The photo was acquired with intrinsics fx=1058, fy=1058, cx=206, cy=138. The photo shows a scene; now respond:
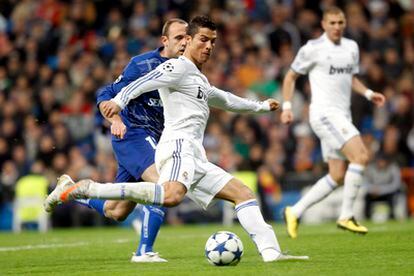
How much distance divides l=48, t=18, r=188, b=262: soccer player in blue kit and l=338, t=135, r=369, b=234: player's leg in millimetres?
3171

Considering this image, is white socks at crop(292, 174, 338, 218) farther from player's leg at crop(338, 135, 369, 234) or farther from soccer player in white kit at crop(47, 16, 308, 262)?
soccer player in white kit at crop(47, 16, 308, 262)

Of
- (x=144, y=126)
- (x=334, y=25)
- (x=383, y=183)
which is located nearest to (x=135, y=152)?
(x=144, y=126)

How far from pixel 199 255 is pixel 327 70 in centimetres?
363

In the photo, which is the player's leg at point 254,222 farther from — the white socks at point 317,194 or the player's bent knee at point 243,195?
the white socks at point 317,194

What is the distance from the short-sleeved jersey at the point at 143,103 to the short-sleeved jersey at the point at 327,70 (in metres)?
A: 3.34

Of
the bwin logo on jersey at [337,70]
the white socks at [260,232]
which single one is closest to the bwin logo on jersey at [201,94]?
the white socks at [260,232]

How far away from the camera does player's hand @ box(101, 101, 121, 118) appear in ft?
29.3

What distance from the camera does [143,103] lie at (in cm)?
1063

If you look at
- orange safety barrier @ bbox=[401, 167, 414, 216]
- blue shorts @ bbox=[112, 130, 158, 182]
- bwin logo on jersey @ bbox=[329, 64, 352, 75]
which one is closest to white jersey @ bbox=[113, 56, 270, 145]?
blue shorts @ bbox=[112, 130, 158, 182]

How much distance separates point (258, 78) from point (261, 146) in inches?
68.2

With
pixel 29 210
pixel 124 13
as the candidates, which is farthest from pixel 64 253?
pixel 124 13

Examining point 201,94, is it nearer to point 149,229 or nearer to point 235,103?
point 235,103

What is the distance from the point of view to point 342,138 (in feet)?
43.0

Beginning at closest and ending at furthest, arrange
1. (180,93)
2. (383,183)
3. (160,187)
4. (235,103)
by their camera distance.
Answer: (160,187) → (180,93) → (235,103) → (383,183)
